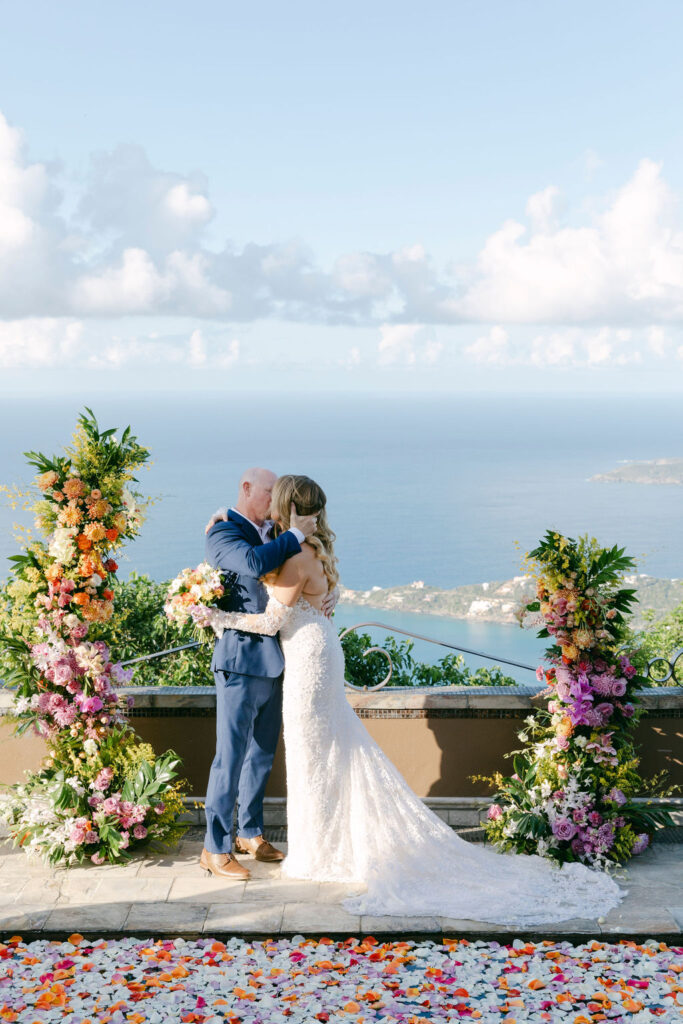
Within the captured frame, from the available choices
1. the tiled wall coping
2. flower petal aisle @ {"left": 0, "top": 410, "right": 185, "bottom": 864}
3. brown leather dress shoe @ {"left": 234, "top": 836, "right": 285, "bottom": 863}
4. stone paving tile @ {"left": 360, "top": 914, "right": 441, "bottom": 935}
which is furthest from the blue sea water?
stone paving tile @ {"left": 360, "top": 914, "right": 441, "bottom": 935}

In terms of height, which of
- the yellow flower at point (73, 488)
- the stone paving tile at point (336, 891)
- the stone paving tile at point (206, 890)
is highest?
the yellow flower at point (73, 488)

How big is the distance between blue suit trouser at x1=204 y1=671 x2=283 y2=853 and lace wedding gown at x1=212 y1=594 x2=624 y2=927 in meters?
0.12

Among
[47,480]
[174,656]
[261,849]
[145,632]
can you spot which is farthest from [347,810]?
[145,632]

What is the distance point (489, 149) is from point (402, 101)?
14.6 m

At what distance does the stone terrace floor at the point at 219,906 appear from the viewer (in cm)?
440

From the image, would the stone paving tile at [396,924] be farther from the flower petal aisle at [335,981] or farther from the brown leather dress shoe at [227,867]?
the brown leather dress shoe at [227,867]

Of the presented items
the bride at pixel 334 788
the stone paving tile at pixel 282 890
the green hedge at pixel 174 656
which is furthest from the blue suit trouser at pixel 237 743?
the green hedge at pixel 174 656

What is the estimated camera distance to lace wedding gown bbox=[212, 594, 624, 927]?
4.83 m

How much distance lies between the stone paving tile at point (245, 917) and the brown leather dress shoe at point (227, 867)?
0.25 meters

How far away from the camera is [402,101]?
100m

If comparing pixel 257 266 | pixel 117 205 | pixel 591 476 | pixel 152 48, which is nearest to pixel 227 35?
pixel 152 48

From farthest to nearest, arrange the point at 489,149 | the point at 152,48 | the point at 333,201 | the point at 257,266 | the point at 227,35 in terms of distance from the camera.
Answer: the point at 257,266, the point at 333,201, the point at 489,149, the point at 152,48, the point at 227,35

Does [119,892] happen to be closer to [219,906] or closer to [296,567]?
[219,906]

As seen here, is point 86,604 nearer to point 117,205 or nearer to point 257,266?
point 117,205
